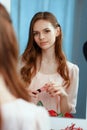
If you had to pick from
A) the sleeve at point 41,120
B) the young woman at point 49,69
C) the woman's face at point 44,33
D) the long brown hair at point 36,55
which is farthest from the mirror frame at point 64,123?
the sleeve at point 41,120

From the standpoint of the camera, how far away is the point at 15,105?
745 millimetres

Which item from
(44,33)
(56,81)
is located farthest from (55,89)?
(44,33)

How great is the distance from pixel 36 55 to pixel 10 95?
77cm

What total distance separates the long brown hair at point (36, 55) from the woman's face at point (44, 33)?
16mm

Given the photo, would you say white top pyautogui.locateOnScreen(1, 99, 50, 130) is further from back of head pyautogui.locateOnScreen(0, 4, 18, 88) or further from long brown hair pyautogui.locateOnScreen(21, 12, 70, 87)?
long brown hair pyautogui.locateOnScreen(21, 12, 70, 87)

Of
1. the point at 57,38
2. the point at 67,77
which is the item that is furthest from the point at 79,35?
the point at 67,77

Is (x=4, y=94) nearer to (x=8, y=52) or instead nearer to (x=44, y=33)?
(x=8, y=52)

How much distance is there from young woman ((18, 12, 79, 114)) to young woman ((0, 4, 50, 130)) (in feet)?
2.38

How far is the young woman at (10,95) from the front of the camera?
734 millimetres

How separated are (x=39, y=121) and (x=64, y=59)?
0.77 metres

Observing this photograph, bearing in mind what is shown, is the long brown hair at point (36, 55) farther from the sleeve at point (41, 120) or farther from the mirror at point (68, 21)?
the sleeve at point (41, 120)

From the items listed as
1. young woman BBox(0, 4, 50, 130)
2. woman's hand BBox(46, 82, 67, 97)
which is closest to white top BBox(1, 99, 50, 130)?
young woman BBox(0, 4, 50, 130)

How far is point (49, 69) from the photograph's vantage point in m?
1.52

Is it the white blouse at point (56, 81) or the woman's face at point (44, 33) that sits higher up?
the woman's face at point (44, 33)
